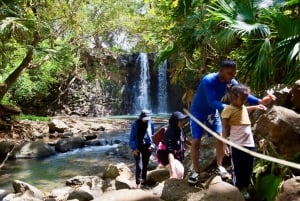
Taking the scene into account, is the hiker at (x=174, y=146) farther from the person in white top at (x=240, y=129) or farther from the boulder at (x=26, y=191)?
the boulder at (x=26, y=191)

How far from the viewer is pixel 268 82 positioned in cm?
488

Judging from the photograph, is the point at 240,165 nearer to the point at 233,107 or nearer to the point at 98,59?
the point at 233,107

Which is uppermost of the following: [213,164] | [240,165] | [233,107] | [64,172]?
[233,107]

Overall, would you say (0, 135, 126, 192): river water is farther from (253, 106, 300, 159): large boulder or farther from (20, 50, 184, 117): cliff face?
(20, 50, 184, 117): cliff face

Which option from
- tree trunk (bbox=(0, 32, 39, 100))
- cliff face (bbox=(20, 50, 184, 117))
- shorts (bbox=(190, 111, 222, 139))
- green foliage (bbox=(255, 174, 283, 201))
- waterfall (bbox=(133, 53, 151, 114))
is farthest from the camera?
waterfall (bbox=(133, 53, 151, 114))

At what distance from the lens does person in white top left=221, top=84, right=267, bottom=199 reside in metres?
3.42

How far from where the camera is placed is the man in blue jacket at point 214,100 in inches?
142

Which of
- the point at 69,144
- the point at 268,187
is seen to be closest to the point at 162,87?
the point at 69,144

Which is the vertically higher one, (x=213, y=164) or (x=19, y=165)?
(x=213, y=164)

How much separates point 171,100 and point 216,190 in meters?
21.6

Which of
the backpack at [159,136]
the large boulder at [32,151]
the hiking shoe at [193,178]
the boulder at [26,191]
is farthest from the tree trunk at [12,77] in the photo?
the hiking shoe at [193,178]

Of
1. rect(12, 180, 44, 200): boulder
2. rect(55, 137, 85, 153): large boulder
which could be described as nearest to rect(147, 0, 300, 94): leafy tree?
rect(12, 180, 44, 200): boulder

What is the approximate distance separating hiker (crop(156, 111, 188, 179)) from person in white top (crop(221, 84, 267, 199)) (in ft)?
3.83

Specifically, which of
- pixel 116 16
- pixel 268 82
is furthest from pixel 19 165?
pixel 116 16
